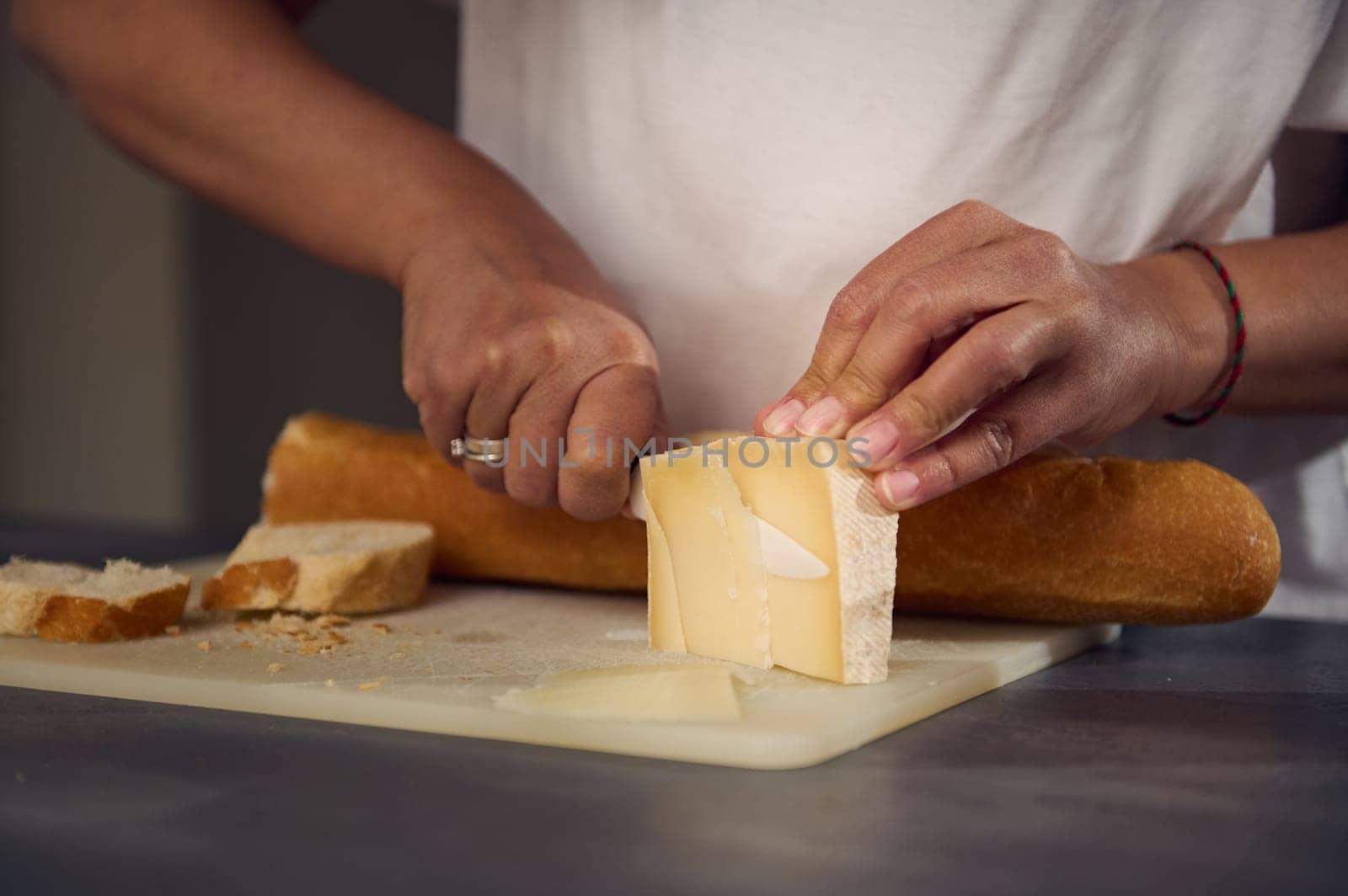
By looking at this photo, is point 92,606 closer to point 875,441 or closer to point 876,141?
point 875,441

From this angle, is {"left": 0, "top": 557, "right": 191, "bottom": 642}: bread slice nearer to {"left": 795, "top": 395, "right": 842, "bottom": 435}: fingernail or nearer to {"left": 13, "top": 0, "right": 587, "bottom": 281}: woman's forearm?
{"left": 13, "top": 0, "right": 587, "bottom": 281}: woman's forearm

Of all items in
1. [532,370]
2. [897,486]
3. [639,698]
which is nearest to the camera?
[639,698]

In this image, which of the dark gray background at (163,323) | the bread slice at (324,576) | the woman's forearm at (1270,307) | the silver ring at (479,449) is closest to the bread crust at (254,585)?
the bread slice at (324,576)

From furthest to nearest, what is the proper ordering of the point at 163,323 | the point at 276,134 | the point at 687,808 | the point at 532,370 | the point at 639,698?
the point at 163,323, the point at 276,134, the point at 532,370, the point at 639,698, the point at 687,808

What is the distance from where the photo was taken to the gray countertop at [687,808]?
2.84ft

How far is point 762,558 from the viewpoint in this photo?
4.54ft

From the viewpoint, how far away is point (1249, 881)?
0.86m

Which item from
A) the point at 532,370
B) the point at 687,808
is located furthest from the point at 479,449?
the point at 687,808

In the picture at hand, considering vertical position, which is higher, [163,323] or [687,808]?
[163,323]

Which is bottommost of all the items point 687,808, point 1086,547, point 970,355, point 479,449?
point 687,808

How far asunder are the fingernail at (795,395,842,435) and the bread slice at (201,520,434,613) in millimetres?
653

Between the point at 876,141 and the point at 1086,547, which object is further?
the point at 876,141

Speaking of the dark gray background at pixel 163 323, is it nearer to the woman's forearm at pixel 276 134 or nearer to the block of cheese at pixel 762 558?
the woman's forearm at pixel 276 134

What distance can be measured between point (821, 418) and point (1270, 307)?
2.13 ft
